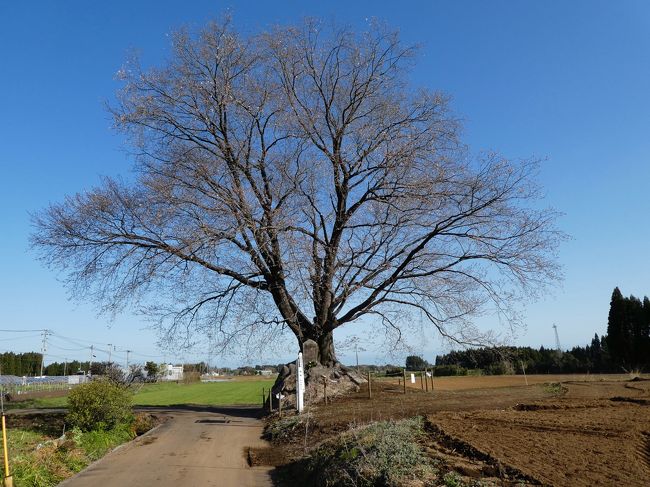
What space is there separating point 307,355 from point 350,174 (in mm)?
7511

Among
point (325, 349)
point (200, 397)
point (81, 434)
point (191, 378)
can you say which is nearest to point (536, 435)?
point (81, 434)

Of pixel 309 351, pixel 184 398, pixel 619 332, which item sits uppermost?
pixel 619 332

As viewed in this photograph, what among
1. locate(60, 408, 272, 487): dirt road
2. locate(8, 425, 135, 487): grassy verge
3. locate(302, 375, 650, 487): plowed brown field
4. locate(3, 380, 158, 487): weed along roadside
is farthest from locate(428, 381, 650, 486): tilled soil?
locate(3, 380, 158, 487): weed along roadside

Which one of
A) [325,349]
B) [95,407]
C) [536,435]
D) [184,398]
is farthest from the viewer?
[184,398]

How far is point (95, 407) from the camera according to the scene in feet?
55.6

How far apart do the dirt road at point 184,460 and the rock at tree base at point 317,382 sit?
2241 mm

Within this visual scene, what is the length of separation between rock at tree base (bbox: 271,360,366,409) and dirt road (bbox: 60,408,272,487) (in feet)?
7.35

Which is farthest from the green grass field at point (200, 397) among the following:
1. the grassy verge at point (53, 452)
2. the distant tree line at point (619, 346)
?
the distant tree line at point (619, 346)

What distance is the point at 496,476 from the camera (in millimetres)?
7180

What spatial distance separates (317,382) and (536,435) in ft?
41.4

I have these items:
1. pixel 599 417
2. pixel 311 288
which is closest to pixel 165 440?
pixel 311 288

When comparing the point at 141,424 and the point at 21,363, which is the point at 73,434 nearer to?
the point at 141,424

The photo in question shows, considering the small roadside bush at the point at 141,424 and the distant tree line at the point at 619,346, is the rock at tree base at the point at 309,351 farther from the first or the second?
the distant tree line at the point at 619,346

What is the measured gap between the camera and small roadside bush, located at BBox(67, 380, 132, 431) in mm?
16859
